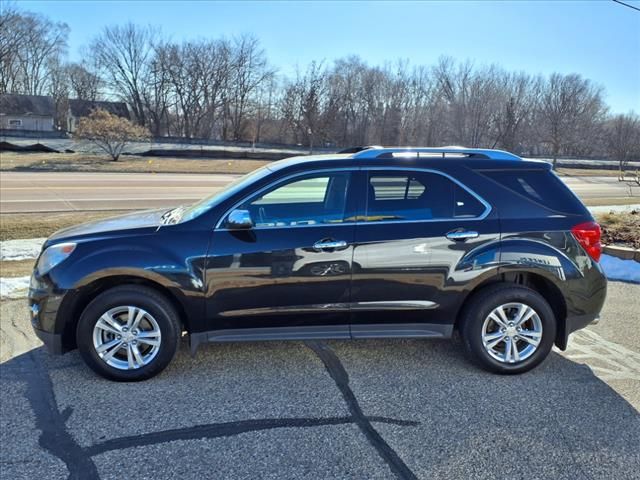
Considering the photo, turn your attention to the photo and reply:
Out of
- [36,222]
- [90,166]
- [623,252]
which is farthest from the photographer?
[90,166]

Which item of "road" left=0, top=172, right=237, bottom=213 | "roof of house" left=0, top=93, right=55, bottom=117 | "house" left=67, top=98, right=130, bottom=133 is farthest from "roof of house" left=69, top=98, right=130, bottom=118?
"road" left=0, top=172, right=237, bottom=213

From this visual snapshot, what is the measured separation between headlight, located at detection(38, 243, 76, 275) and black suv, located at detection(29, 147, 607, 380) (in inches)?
0.4

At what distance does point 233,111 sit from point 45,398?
69.8 m

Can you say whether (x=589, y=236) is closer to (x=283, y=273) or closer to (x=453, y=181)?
(x=453, y=181)

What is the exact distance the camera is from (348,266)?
3432mm

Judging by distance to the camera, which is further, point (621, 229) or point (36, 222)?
point (36, 222)

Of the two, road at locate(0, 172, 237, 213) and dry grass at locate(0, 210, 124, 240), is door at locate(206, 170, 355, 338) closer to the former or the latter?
dry grass at locate(0, 210, 124, 240)

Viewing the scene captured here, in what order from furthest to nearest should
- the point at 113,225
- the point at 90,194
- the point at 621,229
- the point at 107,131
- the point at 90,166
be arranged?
1. the point at 107,131
2. the point at 90,166
3. the point at 90,194
4. the point at 621,229
5. the point at 113,225

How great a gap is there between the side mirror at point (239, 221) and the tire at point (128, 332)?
2.51 ft

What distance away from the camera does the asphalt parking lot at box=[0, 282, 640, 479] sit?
8.30 feet

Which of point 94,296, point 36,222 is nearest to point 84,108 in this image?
point 36,222

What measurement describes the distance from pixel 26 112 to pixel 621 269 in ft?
262

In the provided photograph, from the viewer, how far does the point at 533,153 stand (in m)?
47.6

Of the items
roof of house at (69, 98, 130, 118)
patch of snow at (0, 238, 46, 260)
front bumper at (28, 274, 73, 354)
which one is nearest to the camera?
front bumper at (28, 274, 73, 354)
